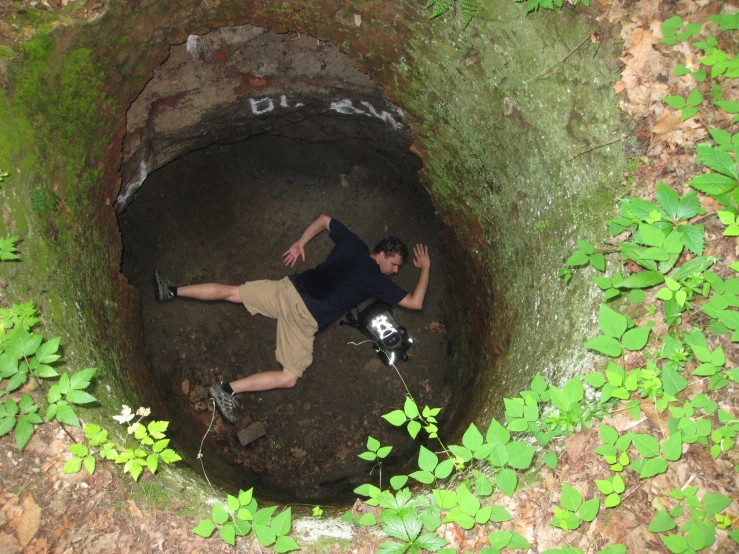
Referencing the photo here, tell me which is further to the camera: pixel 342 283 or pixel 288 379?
pixel 288 379

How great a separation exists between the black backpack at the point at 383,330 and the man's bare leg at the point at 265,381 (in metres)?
0.80

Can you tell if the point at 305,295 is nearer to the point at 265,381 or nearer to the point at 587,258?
the point at 265,381

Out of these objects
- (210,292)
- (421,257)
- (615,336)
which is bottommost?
(421,257)

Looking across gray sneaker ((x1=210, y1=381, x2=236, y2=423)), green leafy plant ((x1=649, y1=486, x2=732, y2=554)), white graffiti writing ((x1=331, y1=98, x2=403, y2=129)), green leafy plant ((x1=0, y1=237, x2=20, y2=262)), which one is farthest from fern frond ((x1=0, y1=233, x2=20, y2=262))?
green leafy plant ((x1=649, y1=486, x2=732, y2=554))

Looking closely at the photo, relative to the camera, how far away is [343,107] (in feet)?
15.0

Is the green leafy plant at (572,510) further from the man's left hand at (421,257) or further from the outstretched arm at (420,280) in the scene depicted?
the man's left hand at (421,257)

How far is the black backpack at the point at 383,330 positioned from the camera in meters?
4.86

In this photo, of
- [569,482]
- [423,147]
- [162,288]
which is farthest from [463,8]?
[162,288]

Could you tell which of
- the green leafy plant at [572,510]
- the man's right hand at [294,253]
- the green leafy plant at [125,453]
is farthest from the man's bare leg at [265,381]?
the green leafy plant at [572,510]

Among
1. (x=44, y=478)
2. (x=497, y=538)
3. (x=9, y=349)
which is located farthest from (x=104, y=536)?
(x=497, y=538)

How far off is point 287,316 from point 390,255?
42.2 inches

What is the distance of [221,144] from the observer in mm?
5098

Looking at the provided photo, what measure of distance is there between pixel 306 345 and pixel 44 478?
2.43 metres

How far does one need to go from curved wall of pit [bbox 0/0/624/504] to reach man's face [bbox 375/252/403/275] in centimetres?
70
